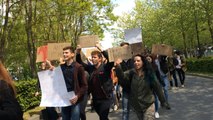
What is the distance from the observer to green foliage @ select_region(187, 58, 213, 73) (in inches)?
957

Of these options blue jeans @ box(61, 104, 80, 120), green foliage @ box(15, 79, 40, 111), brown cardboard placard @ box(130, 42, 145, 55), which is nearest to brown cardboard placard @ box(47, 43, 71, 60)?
blue jeans @ box(61, 104, 80, 120)

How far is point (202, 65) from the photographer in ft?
88.3

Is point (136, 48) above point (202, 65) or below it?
above

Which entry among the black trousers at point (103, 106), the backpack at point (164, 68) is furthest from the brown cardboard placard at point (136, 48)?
the backpack at point (164, 68)

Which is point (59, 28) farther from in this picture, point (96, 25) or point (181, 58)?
point (181, 58)

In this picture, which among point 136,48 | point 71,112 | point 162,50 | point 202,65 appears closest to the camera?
point 71,112

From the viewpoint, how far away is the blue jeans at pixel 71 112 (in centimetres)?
570

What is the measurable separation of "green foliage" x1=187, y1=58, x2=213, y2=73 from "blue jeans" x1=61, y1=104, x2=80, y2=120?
19.1 m

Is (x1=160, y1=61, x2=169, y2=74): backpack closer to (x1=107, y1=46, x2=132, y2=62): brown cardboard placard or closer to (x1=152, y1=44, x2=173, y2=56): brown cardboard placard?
(x1=152, y1=44, x2=173, y2=56): brown cardboard placard

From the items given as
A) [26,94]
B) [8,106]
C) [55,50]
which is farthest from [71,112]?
[26,94]

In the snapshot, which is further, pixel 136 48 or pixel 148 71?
pixel 136 48

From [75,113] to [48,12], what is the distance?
1942cm

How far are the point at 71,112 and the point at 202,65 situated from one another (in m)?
22.3

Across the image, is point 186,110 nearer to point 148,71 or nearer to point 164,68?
point 164,68
